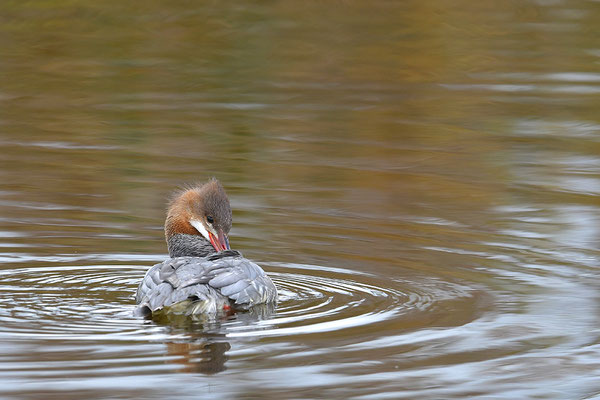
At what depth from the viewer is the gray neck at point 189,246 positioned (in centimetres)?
870

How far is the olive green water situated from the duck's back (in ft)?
0.45

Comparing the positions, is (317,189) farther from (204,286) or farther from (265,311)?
(204,286)

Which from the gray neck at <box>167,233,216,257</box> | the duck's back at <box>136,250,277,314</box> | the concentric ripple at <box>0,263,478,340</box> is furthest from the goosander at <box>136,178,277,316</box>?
the gray neck at <box>167,233,216,257</box>

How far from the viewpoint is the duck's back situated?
7281mm

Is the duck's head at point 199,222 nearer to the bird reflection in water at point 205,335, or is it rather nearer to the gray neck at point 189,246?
the gray neck at point 189,246

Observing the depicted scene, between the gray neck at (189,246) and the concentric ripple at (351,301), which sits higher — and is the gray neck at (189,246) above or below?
above

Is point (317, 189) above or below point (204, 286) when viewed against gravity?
above

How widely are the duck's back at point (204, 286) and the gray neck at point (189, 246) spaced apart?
85 cm

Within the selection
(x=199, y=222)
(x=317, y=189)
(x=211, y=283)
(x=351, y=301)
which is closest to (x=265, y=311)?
(x=211, y=283)

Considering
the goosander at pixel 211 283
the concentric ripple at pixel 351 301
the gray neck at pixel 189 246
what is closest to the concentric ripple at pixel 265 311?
the concentric ripple at pixel 351 301

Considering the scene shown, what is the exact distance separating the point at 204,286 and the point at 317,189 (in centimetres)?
365

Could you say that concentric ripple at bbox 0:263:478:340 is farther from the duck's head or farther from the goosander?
the duck's head

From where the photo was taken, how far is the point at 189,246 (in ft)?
28.6

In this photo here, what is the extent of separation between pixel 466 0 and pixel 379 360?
15.4 meters
